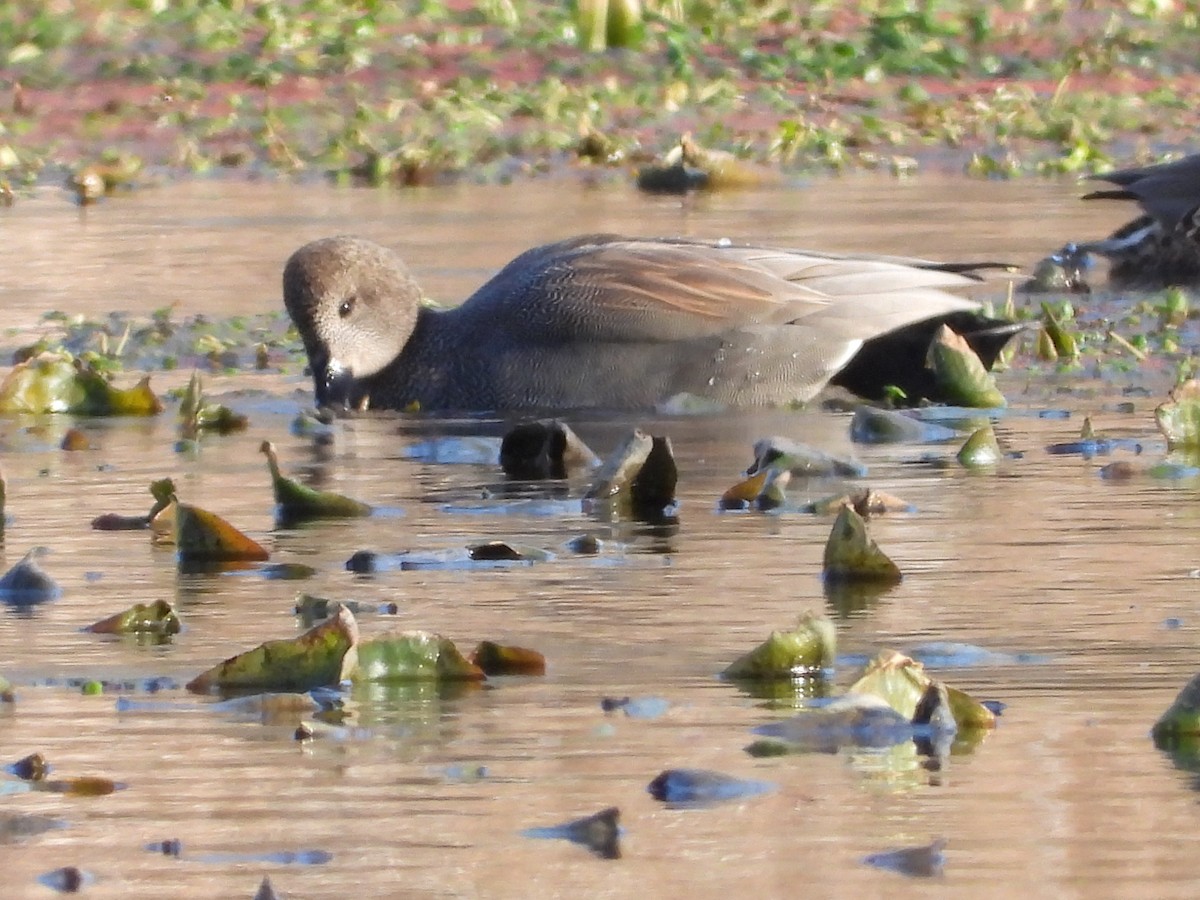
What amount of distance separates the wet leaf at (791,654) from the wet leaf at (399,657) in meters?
0.45

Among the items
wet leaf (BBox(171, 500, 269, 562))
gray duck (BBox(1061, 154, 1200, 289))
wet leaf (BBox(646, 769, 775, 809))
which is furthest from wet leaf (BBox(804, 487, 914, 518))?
gray duck (BBox(1061, 154, 1200, 289))

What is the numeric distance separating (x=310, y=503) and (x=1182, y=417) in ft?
7.05

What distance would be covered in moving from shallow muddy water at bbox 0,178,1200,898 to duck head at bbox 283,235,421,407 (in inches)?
13.5

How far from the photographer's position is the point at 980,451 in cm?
715

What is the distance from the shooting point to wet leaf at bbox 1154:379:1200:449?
716cm

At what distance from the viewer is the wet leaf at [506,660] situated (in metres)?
4.70

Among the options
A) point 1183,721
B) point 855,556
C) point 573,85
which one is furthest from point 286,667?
point 573,85

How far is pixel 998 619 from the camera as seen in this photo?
16.5 ft

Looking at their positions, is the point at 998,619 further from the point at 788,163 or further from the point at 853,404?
the point at 788,163

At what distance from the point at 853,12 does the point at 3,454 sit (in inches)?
732

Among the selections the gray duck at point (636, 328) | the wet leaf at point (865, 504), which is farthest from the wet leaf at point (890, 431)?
the wet leaf at point (865, 504)

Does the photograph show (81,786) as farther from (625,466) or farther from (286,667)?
(625,466)

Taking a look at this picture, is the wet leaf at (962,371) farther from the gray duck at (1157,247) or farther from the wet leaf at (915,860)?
the wet leaf at (915,860)

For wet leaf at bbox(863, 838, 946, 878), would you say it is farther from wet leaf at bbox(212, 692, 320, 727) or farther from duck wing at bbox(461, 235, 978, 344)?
duck wing at bbox(461, 235, 978, 344)
